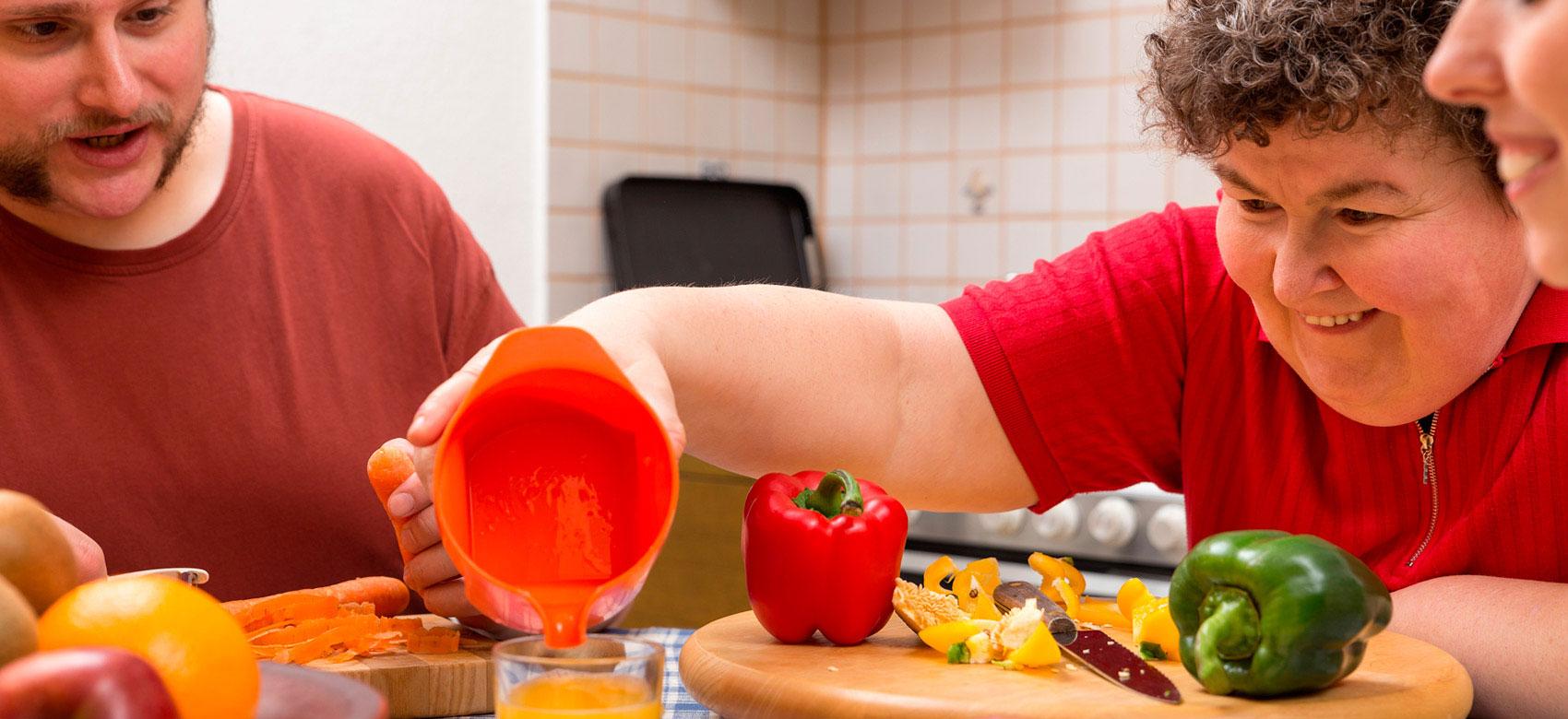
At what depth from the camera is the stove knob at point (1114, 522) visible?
2.65 m

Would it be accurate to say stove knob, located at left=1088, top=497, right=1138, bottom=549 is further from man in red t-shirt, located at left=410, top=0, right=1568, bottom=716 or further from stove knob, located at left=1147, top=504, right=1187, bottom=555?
man in red t-shirt, located at left=410, top=0, right=1568, bottom=716

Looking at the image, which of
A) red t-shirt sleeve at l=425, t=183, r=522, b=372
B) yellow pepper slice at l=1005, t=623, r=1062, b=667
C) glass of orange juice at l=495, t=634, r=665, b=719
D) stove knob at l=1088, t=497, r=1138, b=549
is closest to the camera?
glass of orange juice at l=495, t=634, r=665, b=719

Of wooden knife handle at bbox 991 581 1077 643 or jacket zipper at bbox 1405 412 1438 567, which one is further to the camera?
jacket zipper at bbox 1405 412 1438 567

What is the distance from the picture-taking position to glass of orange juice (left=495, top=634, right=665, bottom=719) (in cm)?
85

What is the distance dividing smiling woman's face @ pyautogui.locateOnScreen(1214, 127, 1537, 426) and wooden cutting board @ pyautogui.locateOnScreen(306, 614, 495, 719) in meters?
0.72

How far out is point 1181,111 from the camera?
123 cm

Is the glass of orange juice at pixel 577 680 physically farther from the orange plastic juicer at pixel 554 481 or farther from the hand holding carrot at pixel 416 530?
the hand holding carrot at pixel 416 530

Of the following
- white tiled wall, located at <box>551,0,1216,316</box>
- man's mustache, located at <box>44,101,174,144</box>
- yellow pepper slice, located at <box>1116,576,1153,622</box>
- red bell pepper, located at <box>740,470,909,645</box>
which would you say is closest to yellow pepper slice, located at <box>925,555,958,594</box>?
red bell pepper, located at <box>740,470,909,645</box>

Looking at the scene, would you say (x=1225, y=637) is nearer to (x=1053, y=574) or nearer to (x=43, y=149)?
(x=1053, y=574)

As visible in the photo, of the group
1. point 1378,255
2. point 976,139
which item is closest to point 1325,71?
point 1378,255

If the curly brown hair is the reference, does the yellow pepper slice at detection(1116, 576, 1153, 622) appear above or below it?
below

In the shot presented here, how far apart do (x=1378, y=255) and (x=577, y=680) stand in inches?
28.3

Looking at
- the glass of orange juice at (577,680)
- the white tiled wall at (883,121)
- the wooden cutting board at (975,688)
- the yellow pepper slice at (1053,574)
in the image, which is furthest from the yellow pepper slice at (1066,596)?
the white tiled wall at (883,121)

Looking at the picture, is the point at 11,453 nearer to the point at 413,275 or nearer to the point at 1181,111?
the point at 413,275
